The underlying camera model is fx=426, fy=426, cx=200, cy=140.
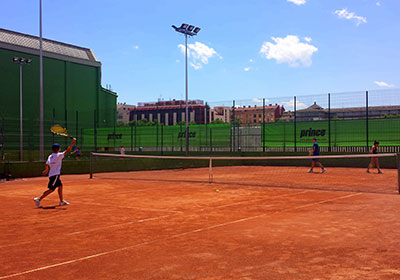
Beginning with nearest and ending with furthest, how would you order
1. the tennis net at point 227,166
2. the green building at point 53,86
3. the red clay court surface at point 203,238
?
the red clay court surface at point 203,238, the tennis net at point 227,166, the green building at point 53,86

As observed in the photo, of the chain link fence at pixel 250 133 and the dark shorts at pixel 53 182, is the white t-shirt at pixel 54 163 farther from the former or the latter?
the chain link fence at pixel 250 133

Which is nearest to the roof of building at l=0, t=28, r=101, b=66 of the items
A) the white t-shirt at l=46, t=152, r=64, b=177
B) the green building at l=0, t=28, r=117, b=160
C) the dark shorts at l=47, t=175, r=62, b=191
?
the green building at l=0, t=28, r=117, b=160

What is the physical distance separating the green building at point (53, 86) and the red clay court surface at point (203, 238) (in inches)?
977

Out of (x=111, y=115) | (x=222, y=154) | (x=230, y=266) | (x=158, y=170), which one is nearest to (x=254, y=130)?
(x=222, y=154)

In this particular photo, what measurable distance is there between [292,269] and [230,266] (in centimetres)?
70

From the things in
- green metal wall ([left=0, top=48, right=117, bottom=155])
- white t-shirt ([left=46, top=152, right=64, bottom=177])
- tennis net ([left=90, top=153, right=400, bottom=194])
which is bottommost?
tennis net ([left=90, top=153, right=400, bottom=194])

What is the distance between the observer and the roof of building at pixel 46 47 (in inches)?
1625

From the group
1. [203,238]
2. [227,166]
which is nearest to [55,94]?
[227,166]

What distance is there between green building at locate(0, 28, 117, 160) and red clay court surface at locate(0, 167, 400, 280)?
24813 mm

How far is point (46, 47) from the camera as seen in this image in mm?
45344

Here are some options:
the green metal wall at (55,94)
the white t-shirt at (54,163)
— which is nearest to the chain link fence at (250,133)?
the green metal wall at (55,94)

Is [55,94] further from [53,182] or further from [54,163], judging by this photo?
[53,182]

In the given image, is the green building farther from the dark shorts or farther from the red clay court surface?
the red clay court surface

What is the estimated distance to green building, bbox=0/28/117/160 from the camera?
3869 cm
